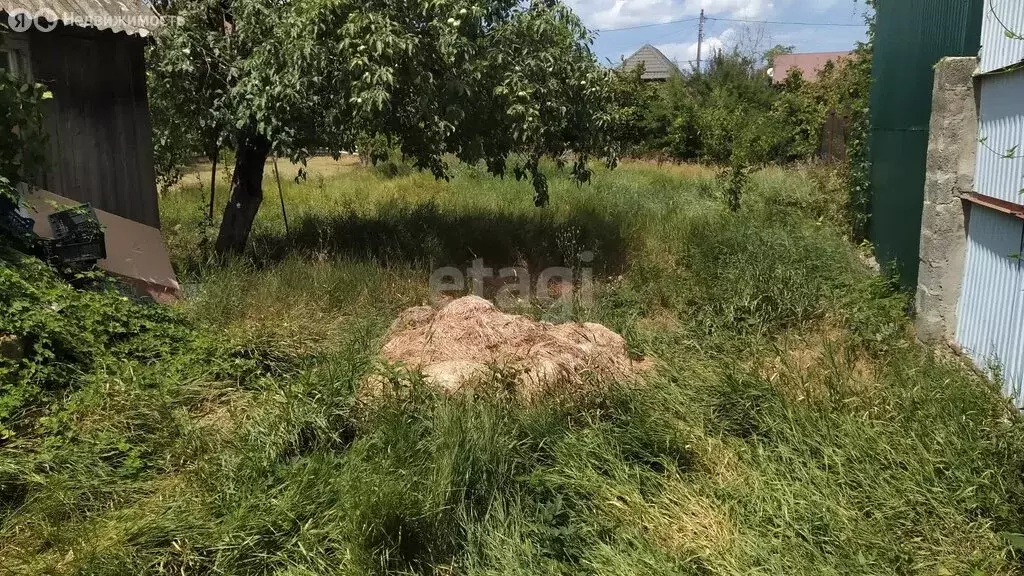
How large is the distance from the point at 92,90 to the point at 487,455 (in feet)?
15.6

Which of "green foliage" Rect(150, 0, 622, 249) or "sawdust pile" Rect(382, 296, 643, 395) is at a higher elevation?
"green foliage" Rect(150, 0, 622, 249)

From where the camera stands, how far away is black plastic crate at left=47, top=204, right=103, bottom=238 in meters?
4.84

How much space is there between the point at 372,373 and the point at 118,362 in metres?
1.40

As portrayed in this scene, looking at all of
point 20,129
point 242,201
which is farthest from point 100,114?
point 242,201

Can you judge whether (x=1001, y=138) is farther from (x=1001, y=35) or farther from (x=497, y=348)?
(x=497, y=348)

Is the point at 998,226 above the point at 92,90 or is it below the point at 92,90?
below

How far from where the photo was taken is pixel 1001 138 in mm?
4152

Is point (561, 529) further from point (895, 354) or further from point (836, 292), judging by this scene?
point (836, 292)

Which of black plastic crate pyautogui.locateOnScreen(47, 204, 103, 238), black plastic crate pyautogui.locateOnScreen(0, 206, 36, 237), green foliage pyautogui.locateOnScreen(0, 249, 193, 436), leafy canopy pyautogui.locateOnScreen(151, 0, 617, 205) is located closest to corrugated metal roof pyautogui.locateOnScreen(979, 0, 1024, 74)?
leafy canopy pyautogui.locateOnScreen(151, 0, 617, 205)

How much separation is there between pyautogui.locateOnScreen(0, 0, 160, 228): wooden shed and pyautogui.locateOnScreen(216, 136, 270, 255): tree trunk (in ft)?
→ 3.76

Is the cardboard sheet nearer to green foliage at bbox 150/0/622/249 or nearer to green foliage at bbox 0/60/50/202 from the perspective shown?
green foliage at bbox 0/60/50/202

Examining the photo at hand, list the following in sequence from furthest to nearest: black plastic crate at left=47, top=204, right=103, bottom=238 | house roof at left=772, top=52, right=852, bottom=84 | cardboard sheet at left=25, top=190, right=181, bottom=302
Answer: house roof at left=772, top=52, right=852, bottom=84 → cardboard sheet at left=25, top=190, right=181, bottom=302 → black plastic crate at left=47, top=204, right=103, bottom=238

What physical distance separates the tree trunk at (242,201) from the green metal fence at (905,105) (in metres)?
5.92

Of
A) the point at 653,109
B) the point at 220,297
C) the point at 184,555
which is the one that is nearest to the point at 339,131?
the point at 220,297
